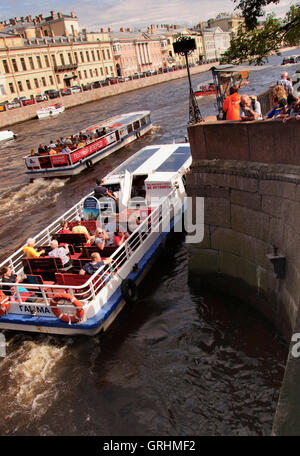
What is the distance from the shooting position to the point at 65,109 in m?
58.9

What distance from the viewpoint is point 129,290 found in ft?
34.0

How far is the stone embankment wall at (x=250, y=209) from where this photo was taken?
7.24 metres

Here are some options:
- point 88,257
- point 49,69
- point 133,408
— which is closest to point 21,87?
point 49,69

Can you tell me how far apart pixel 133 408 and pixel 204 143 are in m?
5.60

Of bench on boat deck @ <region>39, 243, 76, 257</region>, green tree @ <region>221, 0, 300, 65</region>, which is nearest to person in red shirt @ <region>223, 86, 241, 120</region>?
green tree @ <region>221, 0, 300, 65</region>

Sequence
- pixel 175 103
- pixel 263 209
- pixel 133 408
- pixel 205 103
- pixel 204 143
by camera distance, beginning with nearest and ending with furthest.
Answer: pixel 133 408 → pixel 263 209 → pixel 204 143 → pixel 205 103 → pixel 175 103

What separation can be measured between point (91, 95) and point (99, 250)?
190 ft

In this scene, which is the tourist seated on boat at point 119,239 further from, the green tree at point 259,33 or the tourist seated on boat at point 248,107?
the green tree at point 259,33

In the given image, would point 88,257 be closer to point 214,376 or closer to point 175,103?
point 214,376

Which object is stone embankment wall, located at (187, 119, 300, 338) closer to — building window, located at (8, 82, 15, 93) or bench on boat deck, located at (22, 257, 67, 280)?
bench on boat deck, located at (22, 257, 67, 280)

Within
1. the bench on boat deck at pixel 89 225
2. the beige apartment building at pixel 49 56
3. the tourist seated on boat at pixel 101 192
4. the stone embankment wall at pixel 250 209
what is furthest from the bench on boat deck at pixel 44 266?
the beige apartment building at pixel 49 56

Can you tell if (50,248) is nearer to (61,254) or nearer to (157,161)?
(61,254)

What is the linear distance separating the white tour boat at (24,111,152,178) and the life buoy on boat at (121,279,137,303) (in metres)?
15.2

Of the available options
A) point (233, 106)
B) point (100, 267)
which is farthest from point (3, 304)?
point (233, 106)
